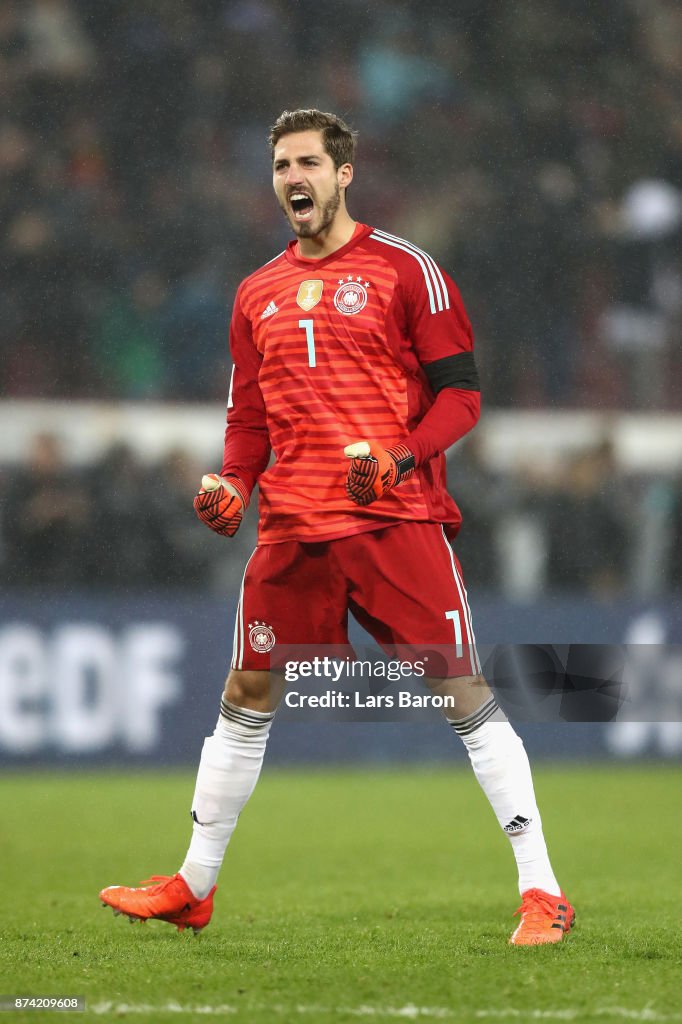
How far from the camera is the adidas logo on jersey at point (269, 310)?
13.2 ft

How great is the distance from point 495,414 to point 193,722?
254 centimetres

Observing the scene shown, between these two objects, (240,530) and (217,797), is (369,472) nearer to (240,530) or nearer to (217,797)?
(217,797)

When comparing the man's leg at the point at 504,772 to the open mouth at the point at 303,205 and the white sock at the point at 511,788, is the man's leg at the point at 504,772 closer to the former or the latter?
the white sock at the point at 511,788

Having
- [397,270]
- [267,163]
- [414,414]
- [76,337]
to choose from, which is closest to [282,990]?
[414,414]

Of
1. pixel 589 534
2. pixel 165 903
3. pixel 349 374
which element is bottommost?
pixel 165 903

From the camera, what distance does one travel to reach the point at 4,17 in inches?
411

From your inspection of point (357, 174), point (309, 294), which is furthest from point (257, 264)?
point (309, 294)

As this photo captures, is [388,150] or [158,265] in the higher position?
[388,150]

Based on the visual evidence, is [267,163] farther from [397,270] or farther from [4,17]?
[397,270]

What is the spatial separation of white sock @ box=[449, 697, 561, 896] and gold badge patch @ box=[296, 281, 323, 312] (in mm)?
1085

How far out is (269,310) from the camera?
4035 mm

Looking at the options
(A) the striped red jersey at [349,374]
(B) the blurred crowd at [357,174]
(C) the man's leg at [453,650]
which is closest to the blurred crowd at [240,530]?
(B) the blurred crowd at [357,174]

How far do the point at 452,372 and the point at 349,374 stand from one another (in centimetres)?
26

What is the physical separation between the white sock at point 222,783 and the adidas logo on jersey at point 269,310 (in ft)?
Result: 3.25
